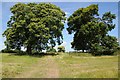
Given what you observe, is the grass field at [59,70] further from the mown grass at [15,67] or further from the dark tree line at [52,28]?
the dark tree line at [52,28]

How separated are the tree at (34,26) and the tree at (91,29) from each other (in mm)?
6014

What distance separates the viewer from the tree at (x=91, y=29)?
6306 centimetres

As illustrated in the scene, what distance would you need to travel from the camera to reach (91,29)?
207 ft

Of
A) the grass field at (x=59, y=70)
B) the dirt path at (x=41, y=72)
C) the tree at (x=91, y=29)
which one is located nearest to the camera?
the dirt path at (x=41, y=72)

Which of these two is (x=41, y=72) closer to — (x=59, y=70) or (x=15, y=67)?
(x=59, y=70)

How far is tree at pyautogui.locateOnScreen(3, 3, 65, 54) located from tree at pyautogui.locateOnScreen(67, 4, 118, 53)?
601cm

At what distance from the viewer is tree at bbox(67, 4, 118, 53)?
63062 mm

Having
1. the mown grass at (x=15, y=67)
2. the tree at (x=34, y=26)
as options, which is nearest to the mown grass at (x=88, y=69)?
the mown grass at (x=15, y=67)

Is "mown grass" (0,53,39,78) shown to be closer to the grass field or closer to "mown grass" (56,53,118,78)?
the grass field

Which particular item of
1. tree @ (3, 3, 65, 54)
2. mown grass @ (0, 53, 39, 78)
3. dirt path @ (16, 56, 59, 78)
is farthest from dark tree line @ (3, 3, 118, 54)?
dirt path @ (16, 56, 59, 78)

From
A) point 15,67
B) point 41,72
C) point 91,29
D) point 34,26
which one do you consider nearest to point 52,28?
point 34,26

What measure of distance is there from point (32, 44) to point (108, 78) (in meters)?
38.8

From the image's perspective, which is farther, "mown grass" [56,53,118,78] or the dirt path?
"mown grass" [56,53,118,78]

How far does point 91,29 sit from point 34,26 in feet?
49.1
